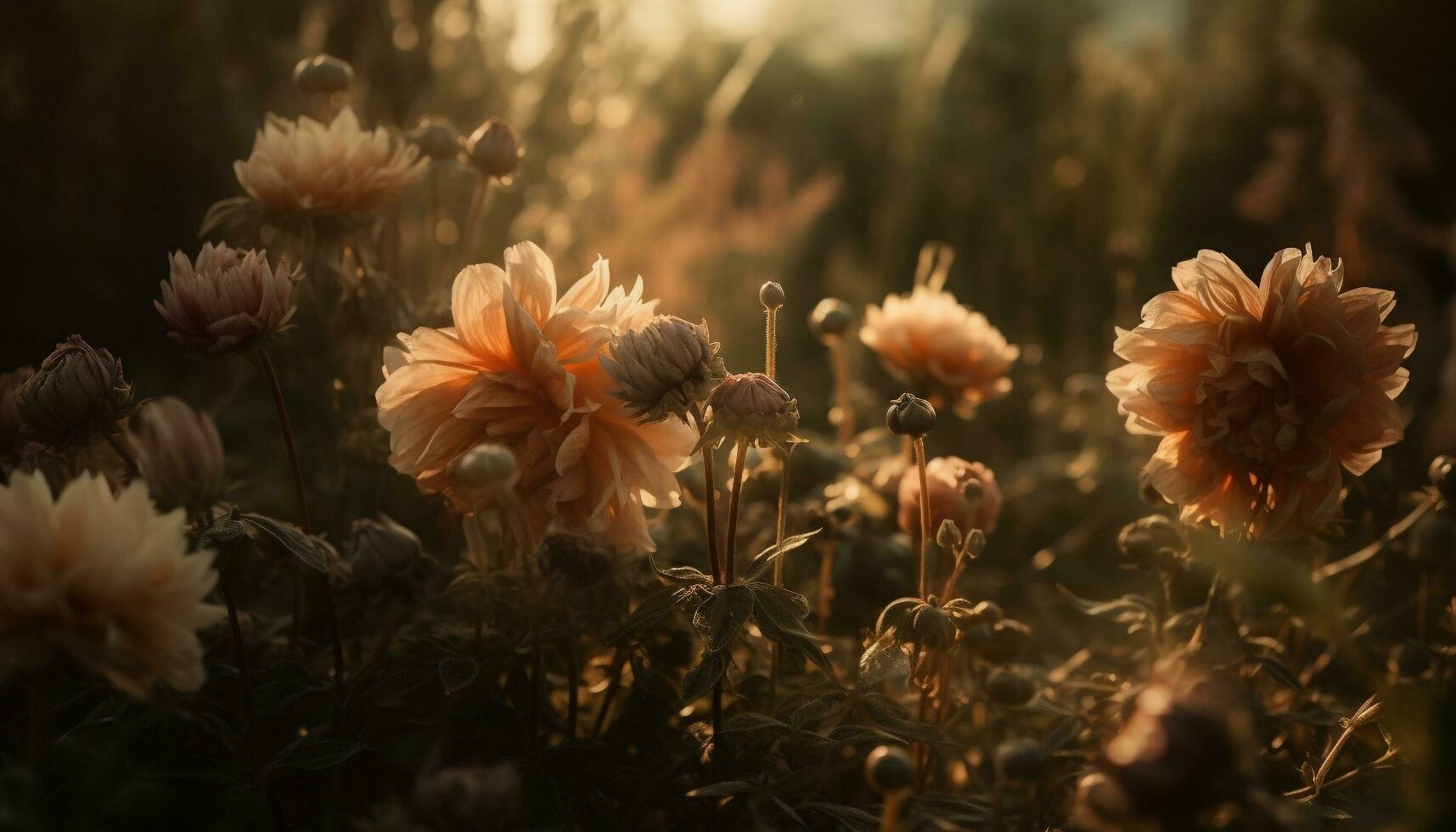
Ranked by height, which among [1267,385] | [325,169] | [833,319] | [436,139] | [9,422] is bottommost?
[1267,385]

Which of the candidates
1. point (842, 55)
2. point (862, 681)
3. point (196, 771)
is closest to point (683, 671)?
point (862, 681)

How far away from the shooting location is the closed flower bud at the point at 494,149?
59.9 inches

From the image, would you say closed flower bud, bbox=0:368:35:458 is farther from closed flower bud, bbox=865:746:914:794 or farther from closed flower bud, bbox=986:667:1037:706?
closed flower bud, bbox=986:667:1037:706

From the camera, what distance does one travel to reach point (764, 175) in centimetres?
433

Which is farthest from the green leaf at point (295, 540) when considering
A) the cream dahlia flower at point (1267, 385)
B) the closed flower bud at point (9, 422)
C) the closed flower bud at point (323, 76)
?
the cream dahlia flower at point (1267, 385)

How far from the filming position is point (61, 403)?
43.2 inches

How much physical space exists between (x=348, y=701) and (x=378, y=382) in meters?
0.64

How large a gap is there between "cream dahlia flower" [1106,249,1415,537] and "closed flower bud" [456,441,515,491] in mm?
686

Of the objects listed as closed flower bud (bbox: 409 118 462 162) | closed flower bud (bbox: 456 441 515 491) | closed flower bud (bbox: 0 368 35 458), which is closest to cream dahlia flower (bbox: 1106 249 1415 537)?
closed flower bud (bbox: 456 441 515 491)

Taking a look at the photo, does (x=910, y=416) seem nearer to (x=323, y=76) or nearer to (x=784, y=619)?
(x=784, y=619)

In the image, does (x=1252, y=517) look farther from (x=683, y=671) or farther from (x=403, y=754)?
(x=403, y=754)

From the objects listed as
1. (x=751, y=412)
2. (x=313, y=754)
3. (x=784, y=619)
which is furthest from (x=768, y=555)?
(x=313, y=754)

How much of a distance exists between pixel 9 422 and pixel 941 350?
1.26 meters

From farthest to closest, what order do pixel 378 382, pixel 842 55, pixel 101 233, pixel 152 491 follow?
pixel 842 55 < pixel 101 233 < pixel 378 382 < pixel 152 491
